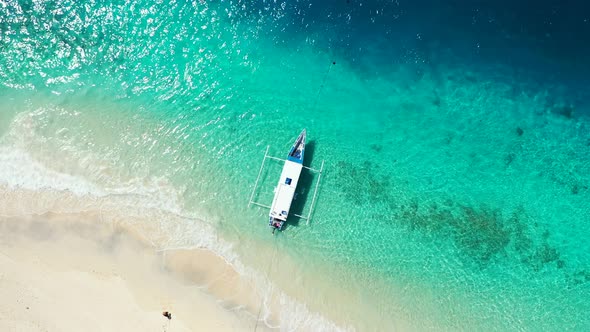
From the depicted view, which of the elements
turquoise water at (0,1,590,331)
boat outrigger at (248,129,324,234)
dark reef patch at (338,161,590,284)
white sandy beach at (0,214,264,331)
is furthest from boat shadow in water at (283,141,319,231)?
white sandy beach at (0,214,264,331)

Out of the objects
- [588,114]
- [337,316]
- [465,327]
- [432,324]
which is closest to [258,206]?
[337,316]

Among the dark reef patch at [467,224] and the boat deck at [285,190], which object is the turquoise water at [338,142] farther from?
the boat deck at [285,190]

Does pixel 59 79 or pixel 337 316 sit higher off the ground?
pixel 59 79

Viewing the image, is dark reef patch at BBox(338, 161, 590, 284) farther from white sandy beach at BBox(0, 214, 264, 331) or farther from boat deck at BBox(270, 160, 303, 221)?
white sandy beach at BBox(0, 214, 264, 331)

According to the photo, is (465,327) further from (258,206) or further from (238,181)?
(238,181)

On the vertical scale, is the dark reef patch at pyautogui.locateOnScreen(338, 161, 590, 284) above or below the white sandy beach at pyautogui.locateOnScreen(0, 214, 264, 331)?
above

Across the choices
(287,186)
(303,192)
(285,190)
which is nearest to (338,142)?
(303,192)

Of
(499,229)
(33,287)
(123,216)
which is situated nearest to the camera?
(33,287)
